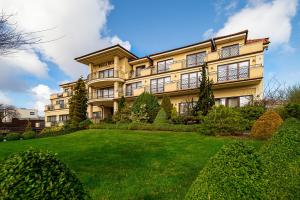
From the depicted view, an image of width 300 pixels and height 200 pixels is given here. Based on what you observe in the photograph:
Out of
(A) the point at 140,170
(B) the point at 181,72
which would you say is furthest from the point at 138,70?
(A) the point at 140,170

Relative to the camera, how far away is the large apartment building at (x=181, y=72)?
2461 centimetres

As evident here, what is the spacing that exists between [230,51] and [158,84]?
1080cm

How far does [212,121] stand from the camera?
16156 millimetres

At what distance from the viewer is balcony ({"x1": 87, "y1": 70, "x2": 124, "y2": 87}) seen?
34438mm

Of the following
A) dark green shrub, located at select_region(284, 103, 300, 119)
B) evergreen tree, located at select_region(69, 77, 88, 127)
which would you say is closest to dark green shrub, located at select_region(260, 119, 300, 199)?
dark green shrub, located at select_region(284, 103, 300, 119)

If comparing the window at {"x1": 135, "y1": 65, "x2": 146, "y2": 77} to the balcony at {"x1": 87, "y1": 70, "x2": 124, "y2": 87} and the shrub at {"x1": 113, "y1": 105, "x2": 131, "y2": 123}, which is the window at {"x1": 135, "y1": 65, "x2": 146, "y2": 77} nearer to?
the balcony at {"x1": 87, "y1": 70, "x2": 124, "y2": 87}

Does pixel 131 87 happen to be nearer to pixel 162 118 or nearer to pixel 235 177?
pixel 162 118

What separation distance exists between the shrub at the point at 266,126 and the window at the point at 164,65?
63.7ft

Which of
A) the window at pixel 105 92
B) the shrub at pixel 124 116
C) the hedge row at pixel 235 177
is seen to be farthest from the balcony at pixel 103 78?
the hedge row at pixel 235 177

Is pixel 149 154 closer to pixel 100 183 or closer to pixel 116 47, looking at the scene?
pixel 100 183

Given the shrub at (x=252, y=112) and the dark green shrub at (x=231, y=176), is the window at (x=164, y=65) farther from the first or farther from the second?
the dark green shrub at (x=231, y=176)

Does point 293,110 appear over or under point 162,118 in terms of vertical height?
over

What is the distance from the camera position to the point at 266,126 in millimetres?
13758

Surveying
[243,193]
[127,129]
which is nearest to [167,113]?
[127,129]
